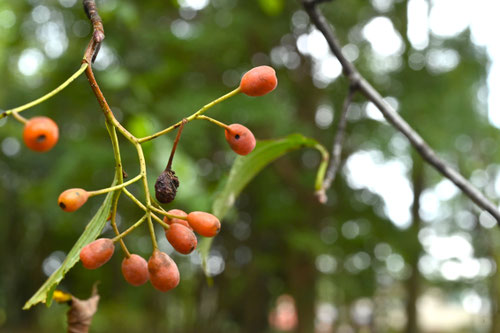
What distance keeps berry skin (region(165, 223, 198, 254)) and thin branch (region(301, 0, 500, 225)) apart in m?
0.40

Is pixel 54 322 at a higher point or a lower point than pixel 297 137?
lower

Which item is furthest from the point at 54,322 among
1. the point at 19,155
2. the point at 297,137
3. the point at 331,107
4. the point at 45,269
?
the point at 297,137

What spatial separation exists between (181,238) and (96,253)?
75mm

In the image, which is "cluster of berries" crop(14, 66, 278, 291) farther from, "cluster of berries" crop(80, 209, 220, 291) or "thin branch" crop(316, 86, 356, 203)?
"thin branch" crop(316, 86, 356, 203)

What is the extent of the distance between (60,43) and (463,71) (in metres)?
5.56

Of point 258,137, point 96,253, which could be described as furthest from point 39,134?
point 258,137

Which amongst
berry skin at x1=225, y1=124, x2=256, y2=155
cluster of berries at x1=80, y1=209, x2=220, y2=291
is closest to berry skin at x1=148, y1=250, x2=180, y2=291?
cluster of berries at x1=80, y1=209, x2=220, y2=291

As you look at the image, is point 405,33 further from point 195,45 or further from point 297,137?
point 297,137

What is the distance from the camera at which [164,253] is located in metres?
0.50

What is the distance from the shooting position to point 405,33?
22.2 feet

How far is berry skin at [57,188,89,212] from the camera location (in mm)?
453

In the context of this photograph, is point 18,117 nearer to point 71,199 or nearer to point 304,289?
point 71,199

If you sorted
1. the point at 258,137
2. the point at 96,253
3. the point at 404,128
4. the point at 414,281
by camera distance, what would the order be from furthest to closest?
1. the point at 414,281
2. the point at 258,137
3. the point at 404,128
4. the point at 96,253

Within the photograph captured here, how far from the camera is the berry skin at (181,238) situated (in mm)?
490
